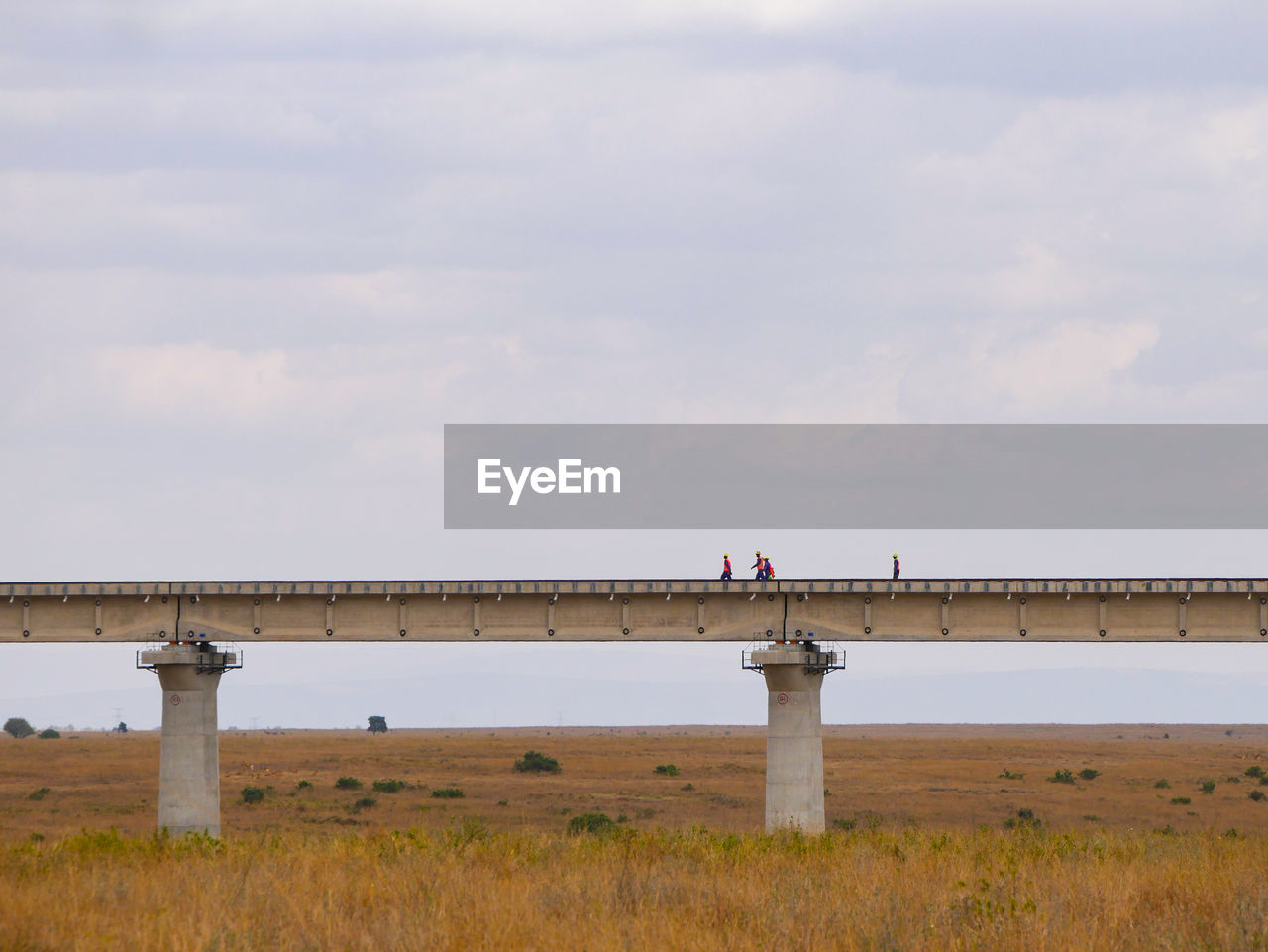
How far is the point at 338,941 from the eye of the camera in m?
15.4

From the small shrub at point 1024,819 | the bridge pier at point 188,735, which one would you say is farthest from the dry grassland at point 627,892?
the small shrub at point 1024,819

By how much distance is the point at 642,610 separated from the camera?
155ft

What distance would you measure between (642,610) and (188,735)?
16030 millimetres

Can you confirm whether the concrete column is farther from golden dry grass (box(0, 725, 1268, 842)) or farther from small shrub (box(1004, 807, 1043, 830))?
small shrub (box(1004, 807, 1043, 830))

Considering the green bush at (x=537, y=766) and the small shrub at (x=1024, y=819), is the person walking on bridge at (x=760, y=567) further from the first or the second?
the green bush at (x=537, y=766)

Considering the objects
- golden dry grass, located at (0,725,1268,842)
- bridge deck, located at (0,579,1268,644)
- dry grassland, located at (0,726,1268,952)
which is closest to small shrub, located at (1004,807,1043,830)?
golden dry grass, located at (0,725,1268,842)

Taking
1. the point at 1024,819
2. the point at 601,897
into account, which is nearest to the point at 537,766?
the point at 1024,819

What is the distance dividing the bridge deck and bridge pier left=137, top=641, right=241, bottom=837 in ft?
2.92

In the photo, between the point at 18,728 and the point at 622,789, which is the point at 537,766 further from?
the point at 18,728

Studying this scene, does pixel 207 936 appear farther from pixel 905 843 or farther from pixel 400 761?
pixel 400 761

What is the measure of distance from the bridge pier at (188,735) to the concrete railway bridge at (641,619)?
47mm

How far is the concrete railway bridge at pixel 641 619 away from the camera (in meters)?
45.3

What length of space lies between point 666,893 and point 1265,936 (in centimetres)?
720

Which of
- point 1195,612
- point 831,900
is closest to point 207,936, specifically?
point 831,900
